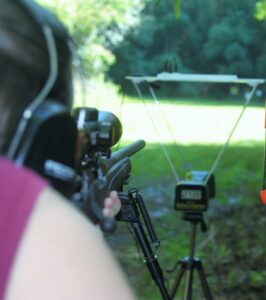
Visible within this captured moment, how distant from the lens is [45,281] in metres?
0.64

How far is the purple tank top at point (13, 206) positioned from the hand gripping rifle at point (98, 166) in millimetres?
129

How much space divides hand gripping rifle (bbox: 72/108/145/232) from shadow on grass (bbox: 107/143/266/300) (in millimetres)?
1145

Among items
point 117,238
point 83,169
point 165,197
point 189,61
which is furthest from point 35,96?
point 189,61

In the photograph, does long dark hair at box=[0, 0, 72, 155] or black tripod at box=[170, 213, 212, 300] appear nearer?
long dark hair at box=[0, 0, 72, 155]

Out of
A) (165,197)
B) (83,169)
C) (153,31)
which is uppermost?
(153,31)

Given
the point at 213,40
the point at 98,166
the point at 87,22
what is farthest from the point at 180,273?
the point at 213,40

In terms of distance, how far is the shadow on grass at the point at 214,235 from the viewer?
10.4 feet

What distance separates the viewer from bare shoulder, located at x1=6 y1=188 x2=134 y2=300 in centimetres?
64

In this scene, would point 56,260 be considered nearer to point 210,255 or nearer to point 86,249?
point 86,249

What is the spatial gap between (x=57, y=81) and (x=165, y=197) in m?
5.37

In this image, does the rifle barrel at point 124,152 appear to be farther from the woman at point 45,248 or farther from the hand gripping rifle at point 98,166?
the woman at point 45,248

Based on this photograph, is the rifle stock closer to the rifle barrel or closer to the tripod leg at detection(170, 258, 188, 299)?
the rifle barrel

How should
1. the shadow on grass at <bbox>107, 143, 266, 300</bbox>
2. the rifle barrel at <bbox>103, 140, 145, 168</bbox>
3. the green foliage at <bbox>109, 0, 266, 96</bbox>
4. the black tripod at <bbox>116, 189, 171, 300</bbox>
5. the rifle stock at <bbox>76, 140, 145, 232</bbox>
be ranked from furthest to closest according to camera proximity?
the green foliage at <bbox>109, 0, 266, 96</bbox>
the shadow on grass at <bbox>107, 143, 266, 300</bbox>
the black tripod at <bbox>116, 189, 171, 300</bbox>
the rifle barrel at <bbox>103, 140, 145, 168</bbox>
the rifle stock at <bbox>76, 140, 145, 232</bbox>

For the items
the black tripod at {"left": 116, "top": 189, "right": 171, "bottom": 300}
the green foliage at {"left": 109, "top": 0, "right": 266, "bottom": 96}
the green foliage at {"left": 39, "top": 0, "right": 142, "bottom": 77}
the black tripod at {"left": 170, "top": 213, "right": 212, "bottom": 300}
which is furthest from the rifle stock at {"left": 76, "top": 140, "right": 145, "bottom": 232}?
the green foliage at {"left": 109, "top": 0, "right": 266, "bottom": 96}
